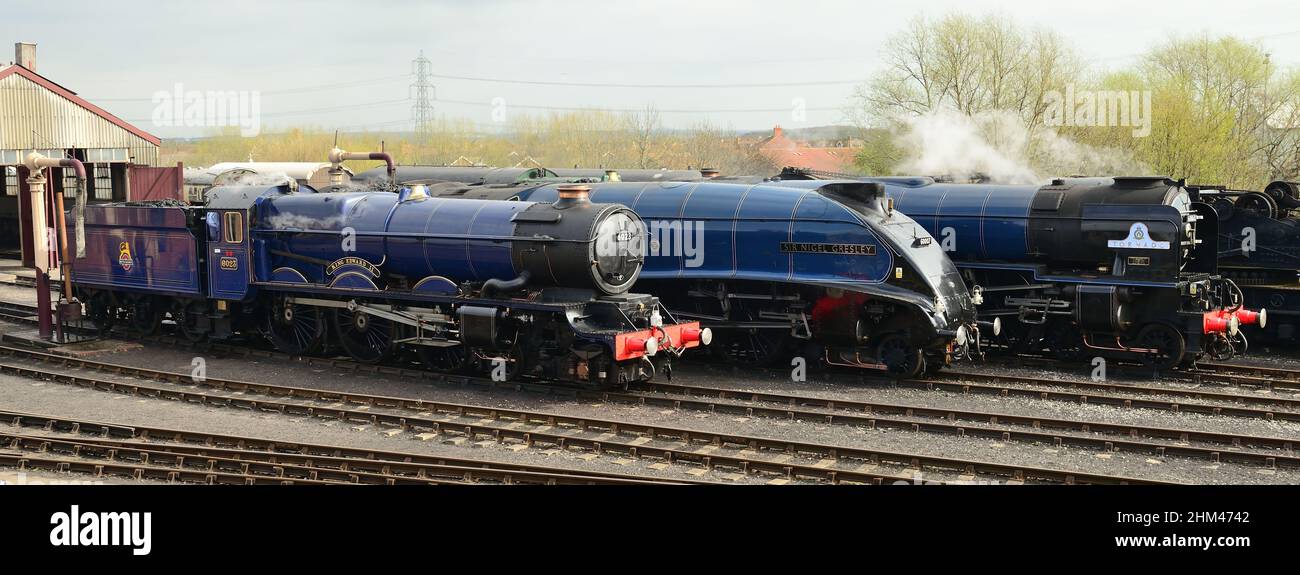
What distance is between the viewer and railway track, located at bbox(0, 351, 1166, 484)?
10383 millimetres

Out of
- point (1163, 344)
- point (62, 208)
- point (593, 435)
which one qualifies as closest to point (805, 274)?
point (593, 435)

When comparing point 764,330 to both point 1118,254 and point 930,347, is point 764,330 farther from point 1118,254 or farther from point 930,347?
point 1118,254

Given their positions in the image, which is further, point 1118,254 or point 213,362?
point 213,362

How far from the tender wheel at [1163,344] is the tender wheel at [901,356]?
348 cm

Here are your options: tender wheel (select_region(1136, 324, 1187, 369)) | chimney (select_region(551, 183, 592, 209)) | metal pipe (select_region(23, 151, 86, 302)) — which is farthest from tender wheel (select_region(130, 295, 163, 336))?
tender wheel (select_region(1136, 324, 1187, 369))

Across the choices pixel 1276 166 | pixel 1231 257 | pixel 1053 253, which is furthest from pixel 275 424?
pixel 1276 166

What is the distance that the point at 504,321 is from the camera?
14109 mm

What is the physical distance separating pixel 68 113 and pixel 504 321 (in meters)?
23.6

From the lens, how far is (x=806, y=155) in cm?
5219

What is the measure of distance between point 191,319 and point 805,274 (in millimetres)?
10237

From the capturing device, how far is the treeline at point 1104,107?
3431 cm

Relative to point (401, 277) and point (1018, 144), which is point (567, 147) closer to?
point (1018, 144)

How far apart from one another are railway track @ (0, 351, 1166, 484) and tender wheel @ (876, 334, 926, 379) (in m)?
4.00

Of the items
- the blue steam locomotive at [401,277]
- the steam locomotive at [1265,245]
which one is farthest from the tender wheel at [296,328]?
the steam locomotive at [1265,245]
